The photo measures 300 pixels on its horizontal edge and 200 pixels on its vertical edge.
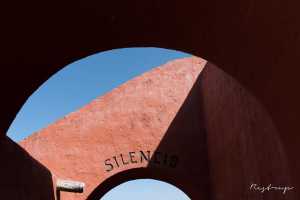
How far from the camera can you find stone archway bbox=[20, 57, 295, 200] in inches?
352

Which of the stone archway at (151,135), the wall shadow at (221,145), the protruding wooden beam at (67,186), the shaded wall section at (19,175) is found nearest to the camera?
the shaded wall section at (19,175)

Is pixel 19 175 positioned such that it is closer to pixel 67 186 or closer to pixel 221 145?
pixel 67 186

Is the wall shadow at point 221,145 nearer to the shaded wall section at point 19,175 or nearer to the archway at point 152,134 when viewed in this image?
the archway at point 152,134

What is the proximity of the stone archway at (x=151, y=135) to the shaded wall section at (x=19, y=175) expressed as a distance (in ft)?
12.1

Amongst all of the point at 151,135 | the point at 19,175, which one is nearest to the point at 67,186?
the point at 19,175

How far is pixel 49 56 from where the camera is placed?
153 inches

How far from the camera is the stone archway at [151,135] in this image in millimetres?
8930

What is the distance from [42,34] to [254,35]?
1.91 metres

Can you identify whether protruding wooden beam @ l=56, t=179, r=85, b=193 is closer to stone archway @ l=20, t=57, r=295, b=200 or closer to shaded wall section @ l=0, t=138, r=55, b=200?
stone archway @ l=20, t=57, r=295, b=200

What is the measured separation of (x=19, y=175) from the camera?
446cm

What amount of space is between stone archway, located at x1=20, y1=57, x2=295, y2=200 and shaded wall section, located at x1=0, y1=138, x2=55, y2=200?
12.1ft

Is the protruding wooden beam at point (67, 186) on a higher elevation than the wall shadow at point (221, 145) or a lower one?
lower

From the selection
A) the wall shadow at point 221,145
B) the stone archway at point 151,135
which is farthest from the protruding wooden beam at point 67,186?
the wall shadow at point 221,145

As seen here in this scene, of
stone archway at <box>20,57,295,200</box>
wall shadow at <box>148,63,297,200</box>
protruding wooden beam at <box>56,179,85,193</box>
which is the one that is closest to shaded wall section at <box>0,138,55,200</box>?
protruding wooden beam at <box>56,179,85,193</box>
